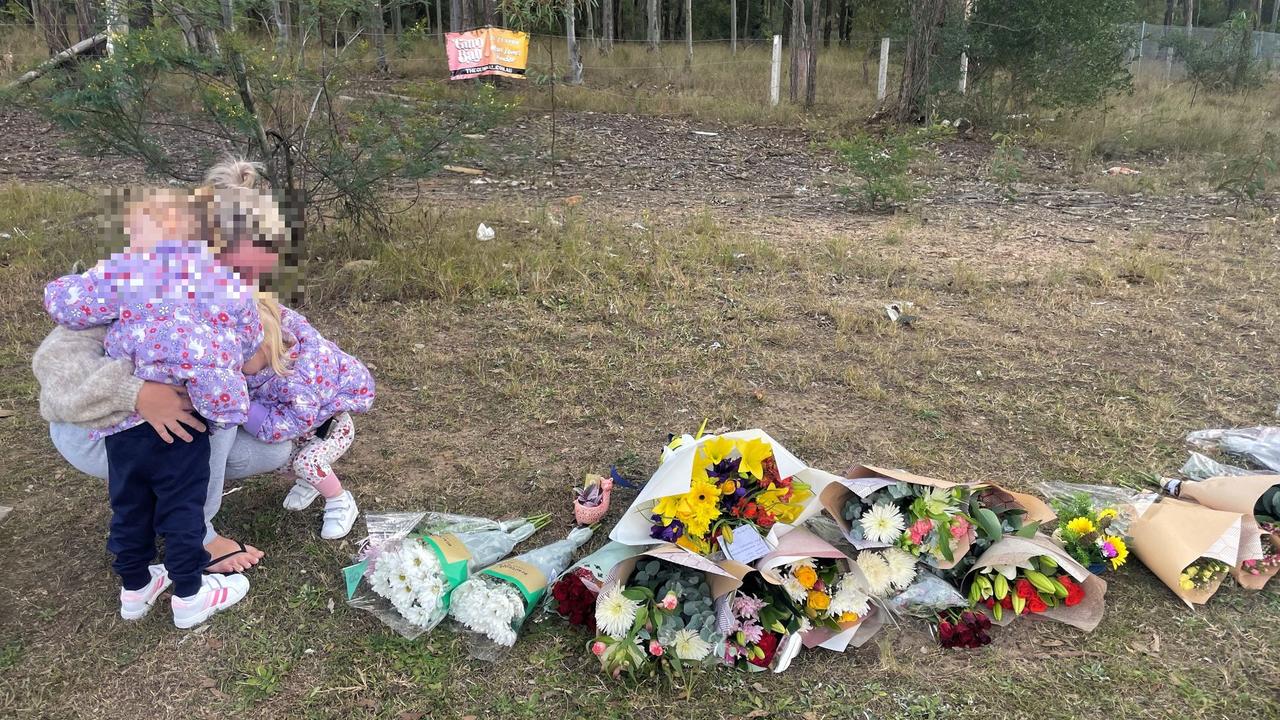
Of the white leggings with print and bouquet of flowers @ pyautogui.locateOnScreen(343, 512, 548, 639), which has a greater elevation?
the white leggings with print

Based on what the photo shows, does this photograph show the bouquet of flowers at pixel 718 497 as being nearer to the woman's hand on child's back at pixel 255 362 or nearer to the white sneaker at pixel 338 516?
the white sneaker at pixel 338 516

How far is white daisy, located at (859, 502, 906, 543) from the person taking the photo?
2.33m

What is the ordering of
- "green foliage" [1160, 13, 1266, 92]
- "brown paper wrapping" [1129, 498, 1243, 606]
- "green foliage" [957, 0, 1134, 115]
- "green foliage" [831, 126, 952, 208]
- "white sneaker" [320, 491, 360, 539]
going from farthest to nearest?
"green foliage" [1160, 13, 1266, 92] → "green foliage" [957, 0, 1134, 115] → "green foliage" [831, 126, 952, 208] → "white sneaker" [320, 491, 360, 539] → "brown paper wrapping" [1129, 498, 1243, 606]

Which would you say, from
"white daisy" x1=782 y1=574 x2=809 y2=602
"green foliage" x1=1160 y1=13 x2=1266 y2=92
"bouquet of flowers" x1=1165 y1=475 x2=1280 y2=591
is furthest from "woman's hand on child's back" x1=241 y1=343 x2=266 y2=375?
"green foliage" x1=1160 y1=13 x2=1266 y2=92

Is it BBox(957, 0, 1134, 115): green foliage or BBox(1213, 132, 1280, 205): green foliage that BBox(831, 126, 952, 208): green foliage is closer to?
BBox(1213, 132, 1280, 205): green foliage

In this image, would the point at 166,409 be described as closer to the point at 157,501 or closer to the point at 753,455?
the point at 157,501

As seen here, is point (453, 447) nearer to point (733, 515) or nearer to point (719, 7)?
point (733, 515)

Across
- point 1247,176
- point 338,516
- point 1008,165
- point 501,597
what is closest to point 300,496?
point 338,516

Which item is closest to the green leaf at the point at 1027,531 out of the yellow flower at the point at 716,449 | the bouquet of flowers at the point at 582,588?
the yellow flower at the point at 716,449

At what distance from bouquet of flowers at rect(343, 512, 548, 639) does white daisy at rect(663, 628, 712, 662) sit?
0.61 meters

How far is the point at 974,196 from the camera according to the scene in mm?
7551

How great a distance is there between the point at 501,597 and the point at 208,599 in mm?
782

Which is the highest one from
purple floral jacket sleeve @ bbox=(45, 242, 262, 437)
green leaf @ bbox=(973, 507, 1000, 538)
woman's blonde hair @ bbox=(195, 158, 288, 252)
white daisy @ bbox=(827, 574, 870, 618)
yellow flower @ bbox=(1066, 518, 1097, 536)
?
woman's blonde hair @ bbox=(195, 158, 288, 252)

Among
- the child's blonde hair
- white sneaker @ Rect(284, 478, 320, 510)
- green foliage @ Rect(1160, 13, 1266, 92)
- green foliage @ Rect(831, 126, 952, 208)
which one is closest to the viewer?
the child's blonde hair
